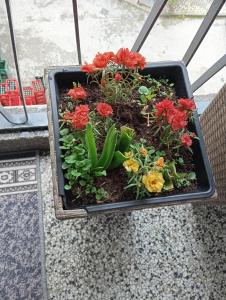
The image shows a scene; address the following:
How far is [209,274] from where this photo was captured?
4.12 ft

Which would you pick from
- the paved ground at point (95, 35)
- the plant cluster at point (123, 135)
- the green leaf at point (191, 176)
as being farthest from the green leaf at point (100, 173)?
the paved ground at point (95, 35)

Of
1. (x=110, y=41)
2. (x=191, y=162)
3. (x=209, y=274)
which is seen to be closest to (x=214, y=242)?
(x=209, y=274)

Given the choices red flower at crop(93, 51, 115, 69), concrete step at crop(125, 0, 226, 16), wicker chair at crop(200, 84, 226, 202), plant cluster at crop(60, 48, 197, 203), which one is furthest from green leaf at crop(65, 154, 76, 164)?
concrete step at crop(125, 0, 226, 16)

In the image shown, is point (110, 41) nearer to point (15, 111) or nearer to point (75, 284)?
point (15, 111)

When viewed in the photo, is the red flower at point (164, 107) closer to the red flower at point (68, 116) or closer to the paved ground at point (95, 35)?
the red flower at point (68, 116)

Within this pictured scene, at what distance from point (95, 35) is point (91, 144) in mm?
3923

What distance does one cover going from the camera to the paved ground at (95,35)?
4.23m

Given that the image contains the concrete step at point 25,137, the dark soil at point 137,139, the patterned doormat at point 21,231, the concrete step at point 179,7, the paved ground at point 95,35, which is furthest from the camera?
the concrete step at point 179,7

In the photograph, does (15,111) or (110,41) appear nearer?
(15,111)

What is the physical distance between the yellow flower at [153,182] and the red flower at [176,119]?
0.42ft

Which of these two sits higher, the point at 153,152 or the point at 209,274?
the point at 153,152

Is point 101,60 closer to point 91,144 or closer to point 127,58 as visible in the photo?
point 127,58

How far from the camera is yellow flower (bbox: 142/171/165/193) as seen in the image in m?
0.84

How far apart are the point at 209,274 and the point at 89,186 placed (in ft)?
1.92
